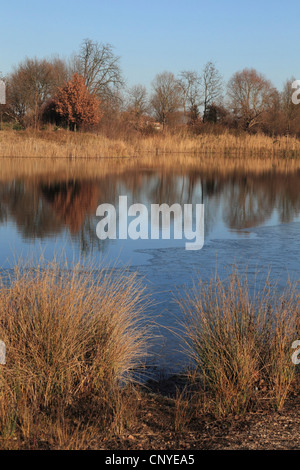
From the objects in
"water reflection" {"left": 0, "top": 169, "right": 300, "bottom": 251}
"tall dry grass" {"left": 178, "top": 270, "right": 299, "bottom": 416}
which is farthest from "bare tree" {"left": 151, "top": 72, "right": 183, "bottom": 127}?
"tall dry grass" {"left": 178, "top": 270, "right": 299, "bottom": 416}

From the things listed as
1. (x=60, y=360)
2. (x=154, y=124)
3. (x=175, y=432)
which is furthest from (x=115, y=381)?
(x=154, y=124)

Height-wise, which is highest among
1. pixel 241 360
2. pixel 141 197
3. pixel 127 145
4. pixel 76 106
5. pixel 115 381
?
pixel 76 106

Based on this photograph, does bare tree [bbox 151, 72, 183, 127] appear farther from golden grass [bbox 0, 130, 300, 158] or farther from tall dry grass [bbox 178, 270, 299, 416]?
tall dry grass [bbox 178, 270, 299, 416]

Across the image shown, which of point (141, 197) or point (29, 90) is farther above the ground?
point (29, 90)

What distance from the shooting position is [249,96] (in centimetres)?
5838

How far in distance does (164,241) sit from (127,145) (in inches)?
1109

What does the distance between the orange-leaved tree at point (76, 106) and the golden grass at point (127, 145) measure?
216 centimetres

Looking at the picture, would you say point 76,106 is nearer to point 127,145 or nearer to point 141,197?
point 127,145

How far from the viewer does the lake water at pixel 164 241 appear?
813cm

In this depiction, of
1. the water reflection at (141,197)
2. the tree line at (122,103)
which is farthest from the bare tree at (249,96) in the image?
the water reflection at (141,197)

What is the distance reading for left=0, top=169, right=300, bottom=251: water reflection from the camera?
512 inches

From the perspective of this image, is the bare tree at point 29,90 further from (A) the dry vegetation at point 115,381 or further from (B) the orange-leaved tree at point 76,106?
(A) the dry vegetation at point 115,381

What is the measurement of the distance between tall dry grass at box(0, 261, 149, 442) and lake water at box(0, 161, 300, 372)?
590 mm
